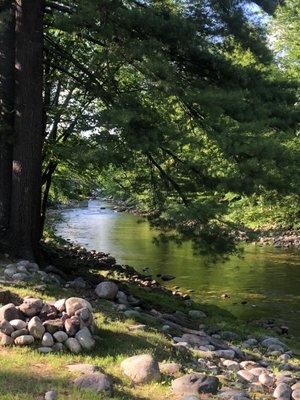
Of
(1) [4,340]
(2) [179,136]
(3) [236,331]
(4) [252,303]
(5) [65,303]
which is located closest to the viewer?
(1) [4,340]

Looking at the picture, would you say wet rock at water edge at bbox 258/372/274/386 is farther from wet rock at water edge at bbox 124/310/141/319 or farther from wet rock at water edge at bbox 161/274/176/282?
wet rock at water edge at bbox 161/274/176/282

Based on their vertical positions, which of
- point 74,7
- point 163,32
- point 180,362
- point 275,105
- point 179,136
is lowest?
point 180,362

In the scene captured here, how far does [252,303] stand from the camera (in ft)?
41.8

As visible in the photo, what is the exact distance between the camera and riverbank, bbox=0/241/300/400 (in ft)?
15.1

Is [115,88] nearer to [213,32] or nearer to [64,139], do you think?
[213,32]

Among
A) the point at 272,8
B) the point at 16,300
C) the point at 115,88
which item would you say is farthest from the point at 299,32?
the point at 16,300

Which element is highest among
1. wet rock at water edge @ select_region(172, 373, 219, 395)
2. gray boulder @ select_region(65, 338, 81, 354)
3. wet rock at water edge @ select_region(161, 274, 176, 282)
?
gray boulder @ select_region(65, 338, 81, 354)

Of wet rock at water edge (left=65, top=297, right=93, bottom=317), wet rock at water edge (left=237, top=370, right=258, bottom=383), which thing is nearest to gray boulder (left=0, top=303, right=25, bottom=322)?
wet rock at water edge (left=65, top=297, right=93, bottom=317)

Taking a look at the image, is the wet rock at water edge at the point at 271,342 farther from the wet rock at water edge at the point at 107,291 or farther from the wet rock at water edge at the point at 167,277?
the wet rock at water edge at the point at 167,277

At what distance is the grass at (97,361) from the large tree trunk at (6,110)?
9.81 feet

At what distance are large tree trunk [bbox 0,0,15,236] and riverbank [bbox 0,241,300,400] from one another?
147 centimetres

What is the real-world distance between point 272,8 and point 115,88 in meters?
3.31

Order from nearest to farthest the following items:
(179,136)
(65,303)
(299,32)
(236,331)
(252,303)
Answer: (65,303) → (179,136) → (236,331) → (252,303) → (299,32)

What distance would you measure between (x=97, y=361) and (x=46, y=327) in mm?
681
